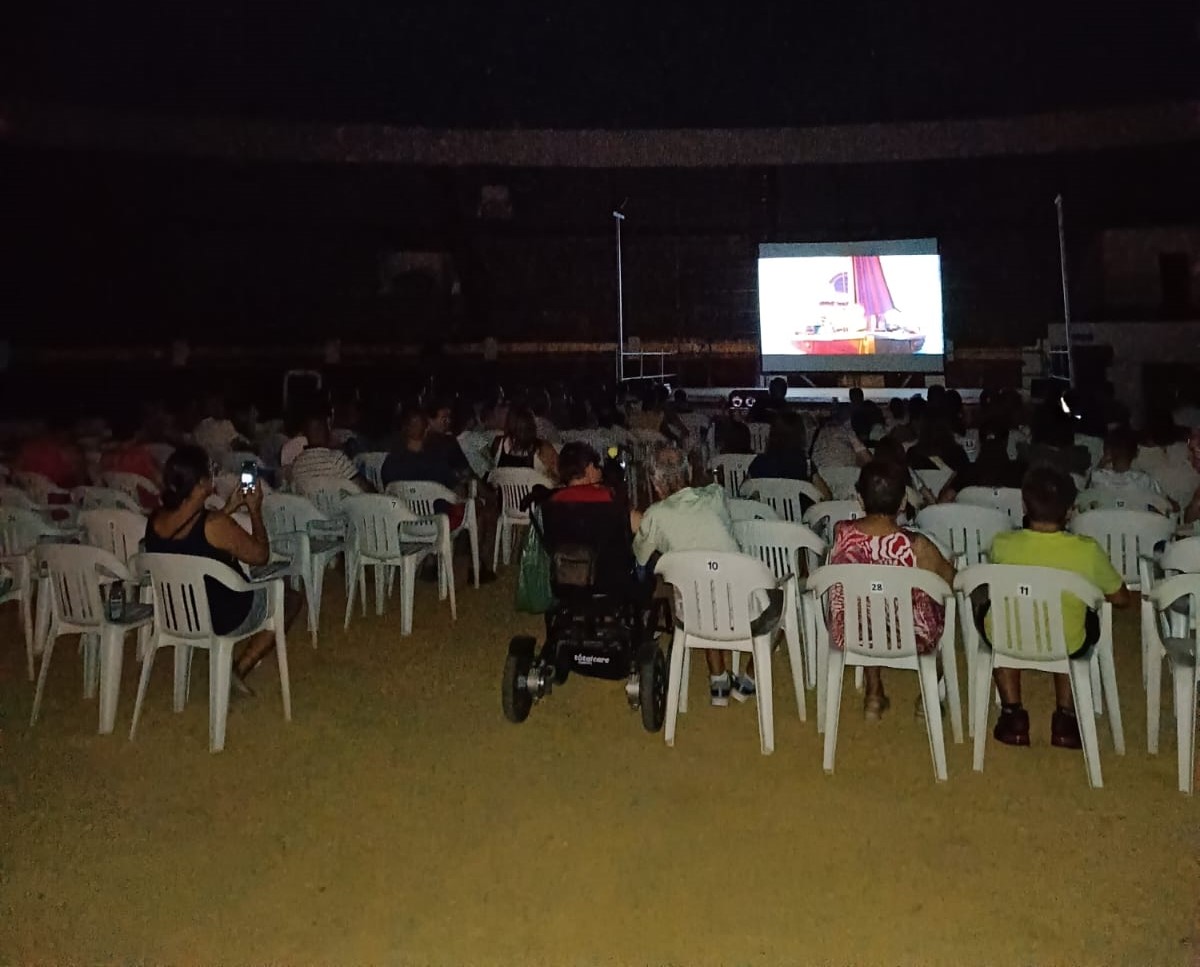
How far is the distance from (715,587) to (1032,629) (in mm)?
1091

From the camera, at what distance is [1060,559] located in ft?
12.1

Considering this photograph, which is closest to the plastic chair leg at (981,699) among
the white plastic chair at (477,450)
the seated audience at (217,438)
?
the white plastic chair at (477,450)

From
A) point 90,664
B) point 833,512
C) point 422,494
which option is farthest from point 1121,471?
point 90,664

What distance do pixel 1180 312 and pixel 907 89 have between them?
15.1 ft

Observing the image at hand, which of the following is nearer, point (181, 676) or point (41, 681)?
point (41, 681)

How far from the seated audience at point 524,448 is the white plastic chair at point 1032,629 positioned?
3.33 meters

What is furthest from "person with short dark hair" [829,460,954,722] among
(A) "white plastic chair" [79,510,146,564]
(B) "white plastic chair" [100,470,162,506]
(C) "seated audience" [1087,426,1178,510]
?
(B) "white plastic chair" [100,470,162,506]

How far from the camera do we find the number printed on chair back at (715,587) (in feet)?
12.8

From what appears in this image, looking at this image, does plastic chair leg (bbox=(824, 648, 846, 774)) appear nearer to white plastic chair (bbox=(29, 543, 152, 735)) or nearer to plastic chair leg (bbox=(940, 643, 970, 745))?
plastic chair leg (bbox=(940, 643, 970, 745))

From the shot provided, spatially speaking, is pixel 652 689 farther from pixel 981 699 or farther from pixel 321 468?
pixel 321 468

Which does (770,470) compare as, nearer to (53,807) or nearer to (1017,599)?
(1017,599)

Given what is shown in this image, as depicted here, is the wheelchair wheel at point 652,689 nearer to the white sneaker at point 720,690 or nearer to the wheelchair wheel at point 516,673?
the white sneaker at point 720,690

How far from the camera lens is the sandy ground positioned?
9.43 ft

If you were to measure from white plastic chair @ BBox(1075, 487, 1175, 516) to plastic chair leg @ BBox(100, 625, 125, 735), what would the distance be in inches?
169
